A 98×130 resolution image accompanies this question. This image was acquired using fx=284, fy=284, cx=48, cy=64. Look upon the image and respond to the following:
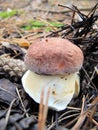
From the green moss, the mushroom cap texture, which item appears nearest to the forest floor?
the mushroom cap texture

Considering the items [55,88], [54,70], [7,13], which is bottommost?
[7,13]

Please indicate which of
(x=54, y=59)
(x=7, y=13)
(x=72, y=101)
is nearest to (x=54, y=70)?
(x=54, y=59)

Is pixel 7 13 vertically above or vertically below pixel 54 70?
below

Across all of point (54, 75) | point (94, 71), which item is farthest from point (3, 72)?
point (94, 71)

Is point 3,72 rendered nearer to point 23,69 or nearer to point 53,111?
point 23,69

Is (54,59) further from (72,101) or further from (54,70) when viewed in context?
(72,101)

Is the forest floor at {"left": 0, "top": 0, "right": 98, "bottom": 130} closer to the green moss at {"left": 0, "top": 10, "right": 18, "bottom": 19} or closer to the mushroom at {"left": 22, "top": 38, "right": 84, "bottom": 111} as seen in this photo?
the mushroom at {"left": 22, "top": 38, "right": 84, "bottom": 111}

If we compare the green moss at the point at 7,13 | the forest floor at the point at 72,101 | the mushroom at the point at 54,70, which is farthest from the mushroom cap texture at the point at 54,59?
the green moss at the point at 7,13
